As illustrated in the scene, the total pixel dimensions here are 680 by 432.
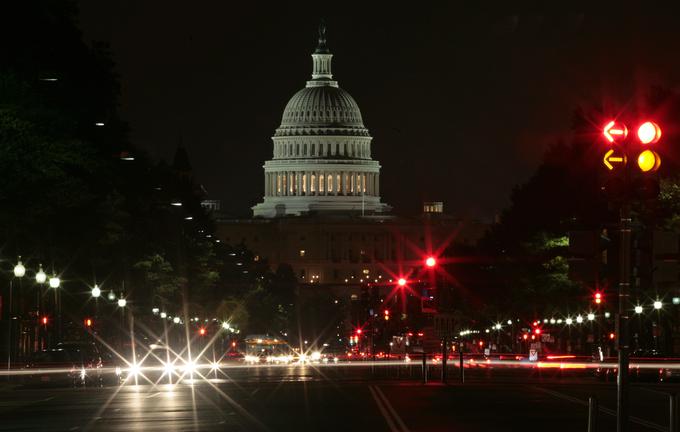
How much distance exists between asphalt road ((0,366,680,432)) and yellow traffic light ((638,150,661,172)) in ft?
41.4

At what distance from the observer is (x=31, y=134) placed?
56.6 m

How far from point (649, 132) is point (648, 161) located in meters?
0.51

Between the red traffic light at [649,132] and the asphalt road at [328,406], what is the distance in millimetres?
13106

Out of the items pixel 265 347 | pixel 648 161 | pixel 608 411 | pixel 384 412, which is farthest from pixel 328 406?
pixel 265 347

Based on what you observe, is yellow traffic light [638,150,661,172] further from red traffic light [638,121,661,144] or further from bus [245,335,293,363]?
bus [245,335,293,363]

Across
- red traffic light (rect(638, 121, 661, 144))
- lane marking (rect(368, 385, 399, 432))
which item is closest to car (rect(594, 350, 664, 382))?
lane marking (rect(368, 385, 399, 432))

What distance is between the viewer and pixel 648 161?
22266 millimetres

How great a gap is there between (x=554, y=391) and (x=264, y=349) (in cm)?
12189

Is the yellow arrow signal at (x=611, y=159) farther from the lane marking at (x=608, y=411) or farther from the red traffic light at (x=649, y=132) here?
the lane marking at (x=608, y=411)

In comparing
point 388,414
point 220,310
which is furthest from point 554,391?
point 220,310

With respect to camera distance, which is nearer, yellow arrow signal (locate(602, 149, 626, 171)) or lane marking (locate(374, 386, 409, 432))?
yellow arrow signal (locate(602, 149, 626, 171))

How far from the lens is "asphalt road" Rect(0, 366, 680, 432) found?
36.8 meters

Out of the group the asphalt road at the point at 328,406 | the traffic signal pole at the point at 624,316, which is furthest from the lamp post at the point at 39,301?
the traffic signal pole at the point at 624,316

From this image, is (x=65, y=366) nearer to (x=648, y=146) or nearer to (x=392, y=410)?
(x=392, y=410)
